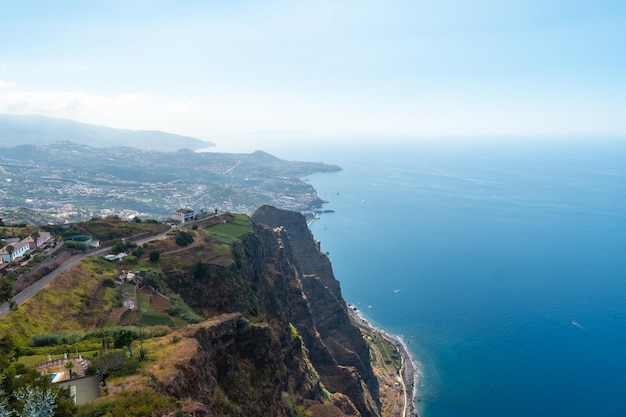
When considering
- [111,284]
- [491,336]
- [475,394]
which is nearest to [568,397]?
[475,394]

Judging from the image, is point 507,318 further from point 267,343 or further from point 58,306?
point 58,306

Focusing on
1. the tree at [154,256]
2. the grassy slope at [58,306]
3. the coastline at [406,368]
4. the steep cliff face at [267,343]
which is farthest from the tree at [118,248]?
the coastline at [406,368]

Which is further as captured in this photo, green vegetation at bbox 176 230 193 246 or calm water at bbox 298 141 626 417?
calm water at bbox 298 141 626 417

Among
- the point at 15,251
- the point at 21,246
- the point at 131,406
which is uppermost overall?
the point at 131,406

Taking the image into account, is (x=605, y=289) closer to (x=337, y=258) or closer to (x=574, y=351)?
(x=574, y=351)

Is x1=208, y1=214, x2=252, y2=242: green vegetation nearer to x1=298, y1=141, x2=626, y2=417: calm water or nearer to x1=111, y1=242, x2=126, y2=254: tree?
x1=111, y1=242, x2=126, y2=254: tree

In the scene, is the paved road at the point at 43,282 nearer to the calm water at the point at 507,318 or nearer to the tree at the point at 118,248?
the tree at the point at 118,248

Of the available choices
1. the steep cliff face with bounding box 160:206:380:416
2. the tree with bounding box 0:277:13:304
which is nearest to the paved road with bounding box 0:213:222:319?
the tree with bounding box 0:277:13:304

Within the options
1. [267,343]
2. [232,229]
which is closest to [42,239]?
[232,229]
